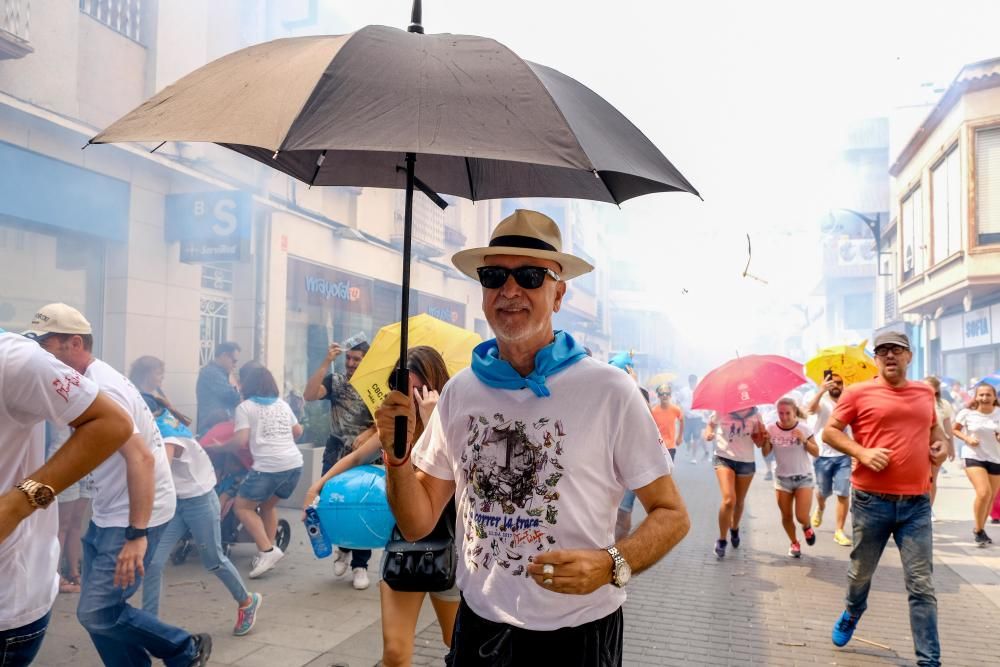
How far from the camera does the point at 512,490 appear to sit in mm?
2219

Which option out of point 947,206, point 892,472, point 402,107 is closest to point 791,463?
point 892,472

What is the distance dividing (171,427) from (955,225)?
19.1 metres

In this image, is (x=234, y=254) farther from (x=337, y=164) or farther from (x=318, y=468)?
(x=337, y=164)

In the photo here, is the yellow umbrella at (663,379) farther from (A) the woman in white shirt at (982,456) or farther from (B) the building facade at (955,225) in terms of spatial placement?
(B) the building facade at (955,225)

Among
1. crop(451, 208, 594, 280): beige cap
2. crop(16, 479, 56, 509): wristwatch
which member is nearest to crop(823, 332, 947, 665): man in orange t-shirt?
crop(451, 208, 594, 280): beige cap

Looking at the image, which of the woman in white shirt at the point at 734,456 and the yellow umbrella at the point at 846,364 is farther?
the woman in white shirt at the point at 734,456

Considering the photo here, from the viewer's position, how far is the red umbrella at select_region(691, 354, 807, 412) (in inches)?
296

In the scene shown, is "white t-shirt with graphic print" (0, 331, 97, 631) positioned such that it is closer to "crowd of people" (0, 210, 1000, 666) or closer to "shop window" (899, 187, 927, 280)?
"crowd of people" (0, 210, 1000, 666)

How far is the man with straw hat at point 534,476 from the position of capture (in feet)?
7.08

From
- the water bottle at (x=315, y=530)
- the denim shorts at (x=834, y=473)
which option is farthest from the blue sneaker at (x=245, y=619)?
the denim shorts at (x=834, y=473)

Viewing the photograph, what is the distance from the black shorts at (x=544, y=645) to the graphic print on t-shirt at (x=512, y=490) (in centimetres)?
17

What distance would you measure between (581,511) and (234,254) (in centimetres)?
986

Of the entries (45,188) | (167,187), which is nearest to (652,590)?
(45,188)

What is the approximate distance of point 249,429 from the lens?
7.02m
